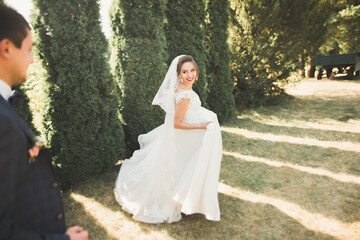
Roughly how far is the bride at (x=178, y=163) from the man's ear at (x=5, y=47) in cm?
217

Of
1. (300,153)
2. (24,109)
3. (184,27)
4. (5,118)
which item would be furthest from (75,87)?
(300,153)

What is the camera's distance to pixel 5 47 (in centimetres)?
109

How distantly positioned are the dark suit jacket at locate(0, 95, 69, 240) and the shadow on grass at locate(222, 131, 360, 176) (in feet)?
16.6

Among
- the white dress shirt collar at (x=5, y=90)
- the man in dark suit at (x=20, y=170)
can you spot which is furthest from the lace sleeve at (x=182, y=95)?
the white dress shirt collar at (x=5, y=90)

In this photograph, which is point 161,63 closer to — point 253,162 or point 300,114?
point 253,162

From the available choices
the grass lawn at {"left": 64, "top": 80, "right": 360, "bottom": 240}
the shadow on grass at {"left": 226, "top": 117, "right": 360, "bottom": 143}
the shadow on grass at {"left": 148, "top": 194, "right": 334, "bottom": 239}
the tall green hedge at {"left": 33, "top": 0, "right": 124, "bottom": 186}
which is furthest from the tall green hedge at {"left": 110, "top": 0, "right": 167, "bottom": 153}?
the shadow on grass at {"left": 226, "top": 117, "right": 360, "bottom": 143}

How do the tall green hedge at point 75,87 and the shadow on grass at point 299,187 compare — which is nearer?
the shadow on grass at point 299,187

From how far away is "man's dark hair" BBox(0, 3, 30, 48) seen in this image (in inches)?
Result: 42.7

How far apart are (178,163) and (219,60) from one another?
5.75 meters

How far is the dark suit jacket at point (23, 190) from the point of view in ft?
3.03

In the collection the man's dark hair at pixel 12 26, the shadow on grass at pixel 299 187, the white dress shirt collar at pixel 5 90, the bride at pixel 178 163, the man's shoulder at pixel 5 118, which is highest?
the man's dark hair at pixel 12 26

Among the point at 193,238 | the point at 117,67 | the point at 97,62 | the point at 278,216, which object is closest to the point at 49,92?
the point at 97,62

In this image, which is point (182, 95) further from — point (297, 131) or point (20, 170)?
point (297, 131)

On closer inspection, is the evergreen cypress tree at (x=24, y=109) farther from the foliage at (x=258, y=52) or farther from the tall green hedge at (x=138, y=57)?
the foliage at (x=258, y=52)
